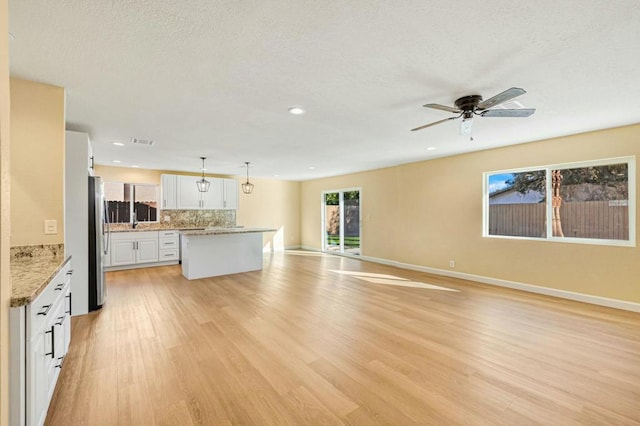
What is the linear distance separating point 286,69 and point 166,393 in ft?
8.67

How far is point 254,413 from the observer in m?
1.85

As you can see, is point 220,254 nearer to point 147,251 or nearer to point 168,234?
point 168,234

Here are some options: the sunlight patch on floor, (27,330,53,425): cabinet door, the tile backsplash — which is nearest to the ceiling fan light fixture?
the sunlight patch on floor

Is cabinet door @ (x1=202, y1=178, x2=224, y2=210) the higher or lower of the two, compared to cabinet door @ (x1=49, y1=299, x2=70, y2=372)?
higher

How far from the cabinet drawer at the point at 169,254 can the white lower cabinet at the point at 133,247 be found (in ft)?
0.43

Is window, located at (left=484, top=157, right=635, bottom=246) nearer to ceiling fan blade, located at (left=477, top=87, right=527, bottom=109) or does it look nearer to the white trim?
ceiling fan blade, located at (left=477, top=87, right=527, bottom=109)

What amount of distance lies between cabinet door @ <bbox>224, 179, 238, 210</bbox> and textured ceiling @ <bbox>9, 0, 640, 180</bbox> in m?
4.20

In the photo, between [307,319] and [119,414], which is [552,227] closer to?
[307,319]

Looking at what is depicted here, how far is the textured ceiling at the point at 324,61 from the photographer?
1.62 m

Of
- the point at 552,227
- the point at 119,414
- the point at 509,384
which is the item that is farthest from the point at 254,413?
the point at 552,227

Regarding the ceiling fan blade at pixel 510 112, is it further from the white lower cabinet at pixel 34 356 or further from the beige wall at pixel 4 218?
the white lower cabinet at pixel 34 356

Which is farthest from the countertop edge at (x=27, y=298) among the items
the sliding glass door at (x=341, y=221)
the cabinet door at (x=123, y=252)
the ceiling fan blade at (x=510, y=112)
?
the sliding glass door at (x=341, y=221)

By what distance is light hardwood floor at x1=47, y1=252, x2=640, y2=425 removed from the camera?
187cm

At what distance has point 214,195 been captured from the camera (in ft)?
25.8
